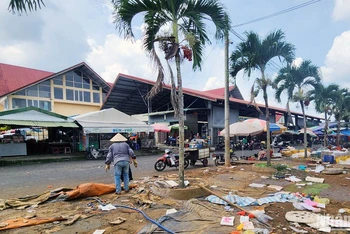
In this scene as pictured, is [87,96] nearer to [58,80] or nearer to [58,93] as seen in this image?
[58,93]

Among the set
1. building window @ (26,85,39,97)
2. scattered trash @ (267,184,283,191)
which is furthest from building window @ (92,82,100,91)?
scattered trash @ (267,184,283,191)

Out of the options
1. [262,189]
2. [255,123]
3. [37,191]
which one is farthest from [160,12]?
[255,123]

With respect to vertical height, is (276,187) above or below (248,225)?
below

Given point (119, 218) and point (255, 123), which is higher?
point (255, 123)

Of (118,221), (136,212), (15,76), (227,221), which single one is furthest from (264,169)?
(15,76)

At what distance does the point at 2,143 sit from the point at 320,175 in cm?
1714

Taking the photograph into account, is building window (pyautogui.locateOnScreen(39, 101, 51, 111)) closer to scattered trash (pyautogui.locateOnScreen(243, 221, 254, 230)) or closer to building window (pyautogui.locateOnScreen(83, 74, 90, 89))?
building window (pyautogui.locateOnScreen(83, 74, 90, 89))

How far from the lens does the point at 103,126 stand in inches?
647

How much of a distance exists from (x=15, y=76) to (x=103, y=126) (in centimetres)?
1581

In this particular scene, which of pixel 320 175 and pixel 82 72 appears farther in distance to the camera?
pixel 82 72

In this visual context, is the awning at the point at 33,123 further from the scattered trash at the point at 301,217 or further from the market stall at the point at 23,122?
the scattered trash at the point at 301,217

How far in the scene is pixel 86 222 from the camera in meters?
4.22

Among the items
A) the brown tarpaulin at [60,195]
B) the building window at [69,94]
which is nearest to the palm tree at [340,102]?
the brown tarpaulin at [60,195]

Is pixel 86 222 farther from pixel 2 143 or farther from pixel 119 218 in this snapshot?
pixel 2 143
